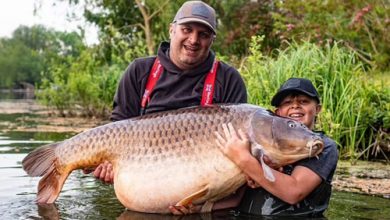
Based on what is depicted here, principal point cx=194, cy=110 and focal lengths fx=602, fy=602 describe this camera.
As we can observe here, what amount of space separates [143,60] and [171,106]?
465 millimetres

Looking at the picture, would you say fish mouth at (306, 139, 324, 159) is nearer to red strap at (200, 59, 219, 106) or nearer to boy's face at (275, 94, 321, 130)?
boy's face at (275, 94, 321, 130)

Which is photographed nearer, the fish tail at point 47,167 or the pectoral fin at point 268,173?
the pectoral fin at point 268,173

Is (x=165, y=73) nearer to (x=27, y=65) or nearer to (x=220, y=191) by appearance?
(x=220, y=191)

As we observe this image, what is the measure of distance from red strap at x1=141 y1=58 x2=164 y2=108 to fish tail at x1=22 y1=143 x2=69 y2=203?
809 millimetres

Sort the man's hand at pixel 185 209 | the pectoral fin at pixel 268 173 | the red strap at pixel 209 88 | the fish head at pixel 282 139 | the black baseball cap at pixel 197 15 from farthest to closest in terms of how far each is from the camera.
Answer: the red strap at pixel 209 88, the black baseball cap at pixel 197 15, the man's hand at pixel 185 209, the fish head at pixel 282 139, the pectoral fin at pixel 268 173

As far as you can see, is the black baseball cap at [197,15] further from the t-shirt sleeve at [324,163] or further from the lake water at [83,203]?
the lake water at [83,203]

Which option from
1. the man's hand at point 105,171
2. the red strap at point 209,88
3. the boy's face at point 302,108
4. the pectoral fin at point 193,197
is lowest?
the pectoral fin at point 193,197

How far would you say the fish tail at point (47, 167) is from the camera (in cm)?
400

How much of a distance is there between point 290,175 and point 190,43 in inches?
47.5

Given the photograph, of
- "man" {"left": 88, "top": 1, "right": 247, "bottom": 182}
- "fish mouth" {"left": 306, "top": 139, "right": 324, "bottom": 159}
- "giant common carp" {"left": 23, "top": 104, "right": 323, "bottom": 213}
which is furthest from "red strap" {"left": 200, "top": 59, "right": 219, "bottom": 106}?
"fish mouth" {"left": 306, "top": 139, "right": 324, "bottom": 159}

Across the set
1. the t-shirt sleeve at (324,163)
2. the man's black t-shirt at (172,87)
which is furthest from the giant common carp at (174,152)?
the man's black t-shirt at (172,87)

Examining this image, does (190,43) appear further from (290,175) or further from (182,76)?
(290,175)

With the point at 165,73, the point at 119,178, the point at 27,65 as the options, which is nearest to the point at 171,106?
the point at 165,73

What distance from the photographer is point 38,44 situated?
345 ft
